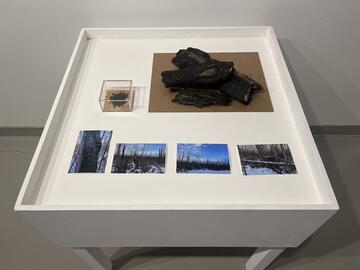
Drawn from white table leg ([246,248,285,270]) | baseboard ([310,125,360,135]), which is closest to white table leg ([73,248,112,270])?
white table leg ([246,248,285,270])

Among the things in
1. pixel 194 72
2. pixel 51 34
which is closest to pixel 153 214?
pixel 194 72

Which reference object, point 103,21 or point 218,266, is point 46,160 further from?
point 218,266

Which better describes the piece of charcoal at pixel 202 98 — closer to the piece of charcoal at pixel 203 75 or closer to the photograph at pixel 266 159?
the piece of charcoal at pixel 203 75

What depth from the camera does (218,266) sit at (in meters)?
1.29

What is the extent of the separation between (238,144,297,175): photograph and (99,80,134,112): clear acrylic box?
368 mm

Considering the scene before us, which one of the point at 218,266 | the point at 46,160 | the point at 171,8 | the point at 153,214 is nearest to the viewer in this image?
the point at 153,214

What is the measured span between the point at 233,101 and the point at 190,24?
1.44 feet

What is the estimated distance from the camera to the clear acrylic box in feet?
3.13

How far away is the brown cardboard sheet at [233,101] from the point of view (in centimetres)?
96

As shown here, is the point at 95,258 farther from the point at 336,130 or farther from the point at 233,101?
the point at 336,130

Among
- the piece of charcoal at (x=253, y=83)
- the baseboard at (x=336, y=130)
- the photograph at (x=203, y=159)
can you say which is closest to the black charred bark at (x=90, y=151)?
the photograph at (x=203, y=159)

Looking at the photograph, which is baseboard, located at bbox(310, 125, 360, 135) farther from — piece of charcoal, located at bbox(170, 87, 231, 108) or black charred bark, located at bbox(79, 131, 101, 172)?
black charred bark, located at bbox(79, 131, 101, 172)

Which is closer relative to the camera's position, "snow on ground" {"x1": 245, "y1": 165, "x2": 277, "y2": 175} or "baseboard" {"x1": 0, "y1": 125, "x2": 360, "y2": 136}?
"snow on ground" {"x1": 245, "y1": 165, "x2": 277, "y2": 175}

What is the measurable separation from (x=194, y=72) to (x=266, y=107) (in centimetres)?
25
